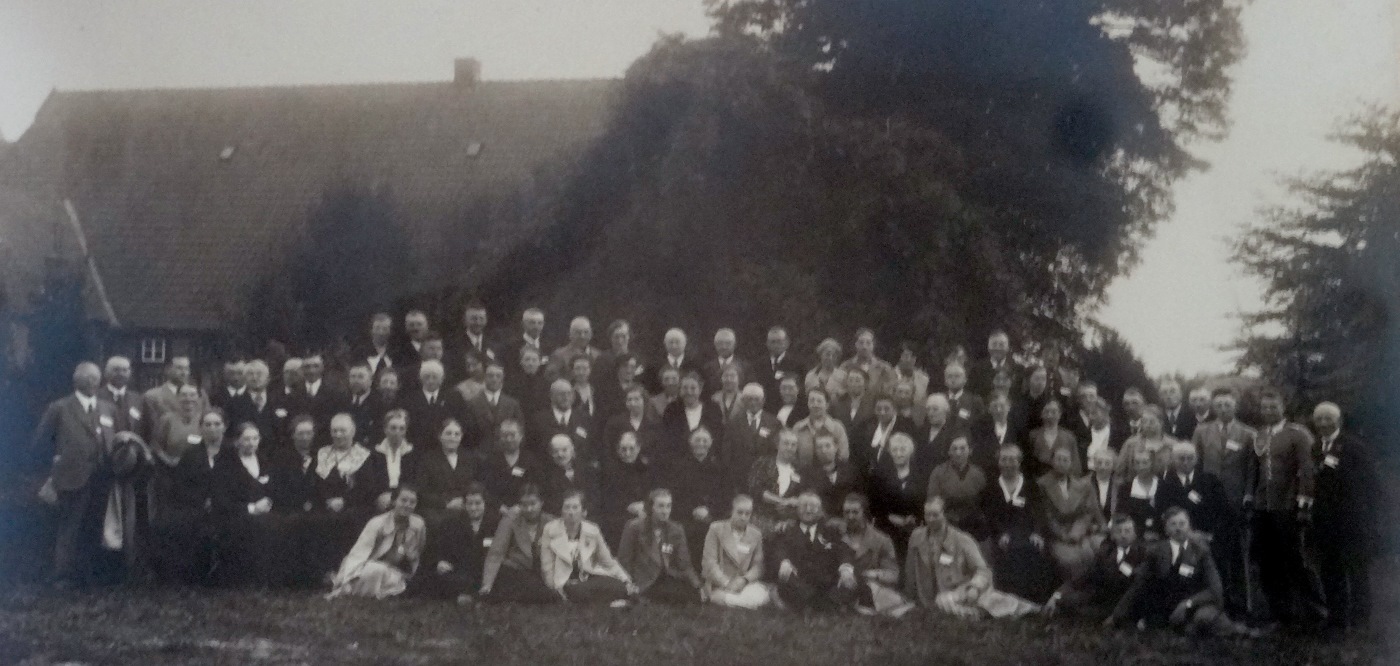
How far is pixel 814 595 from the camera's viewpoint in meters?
4.38

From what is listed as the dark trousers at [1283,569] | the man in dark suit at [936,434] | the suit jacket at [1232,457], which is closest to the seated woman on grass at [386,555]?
the man in dark suit at [936,434]

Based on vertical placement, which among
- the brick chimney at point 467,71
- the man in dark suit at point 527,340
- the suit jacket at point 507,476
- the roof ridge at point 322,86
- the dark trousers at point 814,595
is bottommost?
the dark trousers at point 814,595

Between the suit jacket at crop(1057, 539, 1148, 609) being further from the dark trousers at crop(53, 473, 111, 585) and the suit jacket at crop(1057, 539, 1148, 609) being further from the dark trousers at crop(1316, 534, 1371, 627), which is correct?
the dark trousers at crop(53, 473, 111, 585)

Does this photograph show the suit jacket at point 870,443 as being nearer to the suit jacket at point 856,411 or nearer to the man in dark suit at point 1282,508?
the suit jacket at point 856,411

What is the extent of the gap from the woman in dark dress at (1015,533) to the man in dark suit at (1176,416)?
557 mm

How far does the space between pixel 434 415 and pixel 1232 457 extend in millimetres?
2969

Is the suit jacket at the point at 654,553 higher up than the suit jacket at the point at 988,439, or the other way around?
the suit jacket at the point at 988,439

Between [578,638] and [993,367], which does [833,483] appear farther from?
[578,638]

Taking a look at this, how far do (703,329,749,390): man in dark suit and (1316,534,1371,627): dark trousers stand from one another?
217 cm

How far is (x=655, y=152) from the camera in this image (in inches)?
177

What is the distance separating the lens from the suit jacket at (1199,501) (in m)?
4.33

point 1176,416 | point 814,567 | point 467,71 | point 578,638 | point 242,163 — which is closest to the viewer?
point 578,638

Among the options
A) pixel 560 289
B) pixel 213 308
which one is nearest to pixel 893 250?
pixel 560 289

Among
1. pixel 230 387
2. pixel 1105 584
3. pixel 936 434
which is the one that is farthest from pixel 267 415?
pixel 1105 584
